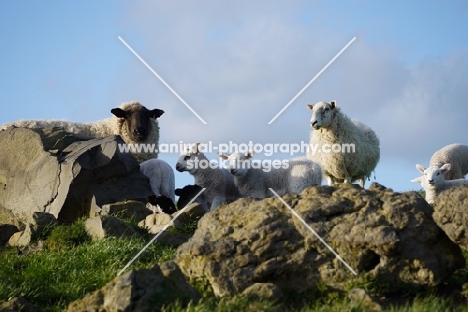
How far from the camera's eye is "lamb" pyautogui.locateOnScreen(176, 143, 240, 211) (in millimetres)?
15758

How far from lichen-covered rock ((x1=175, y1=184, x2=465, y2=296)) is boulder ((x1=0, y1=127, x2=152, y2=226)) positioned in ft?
19.0

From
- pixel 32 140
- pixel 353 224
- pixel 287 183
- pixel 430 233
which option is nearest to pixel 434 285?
pixel 430 233

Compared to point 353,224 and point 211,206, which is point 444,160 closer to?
point 211,206

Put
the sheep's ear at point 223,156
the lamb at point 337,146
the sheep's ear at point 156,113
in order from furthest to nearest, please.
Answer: the sheep's ear at point 156,113, the lamb at point 337,146, the sheep's ear at point 223,156

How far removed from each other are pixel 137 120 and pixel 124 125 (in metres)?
0.48

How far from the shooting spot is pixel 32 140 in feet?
50.6

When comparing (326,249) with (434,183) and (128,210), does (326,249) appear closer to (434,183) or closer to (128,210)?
(128,210)

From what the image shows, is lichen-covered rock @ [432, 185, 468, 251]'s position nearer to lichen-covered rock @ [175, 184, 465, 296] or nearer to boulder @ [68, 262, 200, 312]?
lichen-covered rock @ [175, 184, 465, 296]

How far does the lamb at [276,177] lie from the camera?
15344 mm

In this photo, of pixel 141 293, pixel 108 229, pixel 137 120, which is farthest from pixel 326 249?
pixel 137 120

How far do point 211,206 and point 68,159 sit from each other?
10.6ft

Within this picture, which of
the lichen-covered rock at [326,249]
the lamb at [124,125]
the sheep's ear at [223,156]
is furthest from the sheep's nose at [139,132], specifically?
the lichen-covered rock at [326,249]

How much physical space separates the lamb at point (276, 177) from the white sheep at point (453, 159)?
7386 mm

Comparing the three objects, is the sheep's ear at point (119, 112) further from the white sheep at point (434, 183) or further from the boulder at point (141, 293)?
the boulder at point (141, 293)
